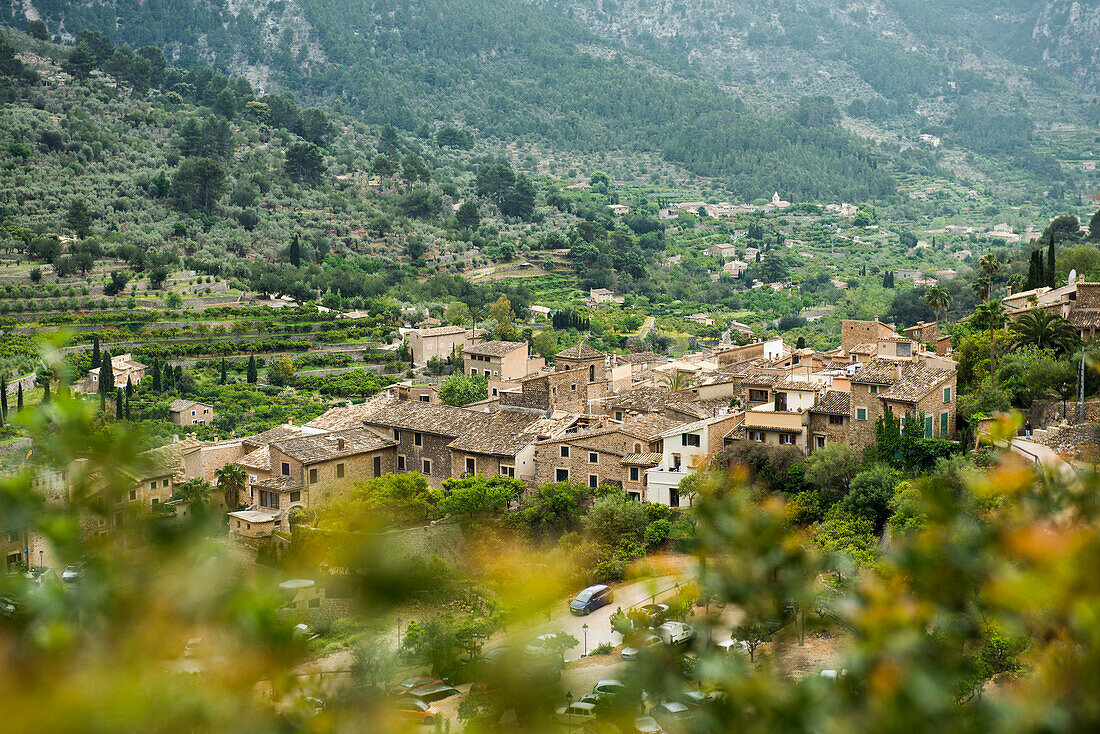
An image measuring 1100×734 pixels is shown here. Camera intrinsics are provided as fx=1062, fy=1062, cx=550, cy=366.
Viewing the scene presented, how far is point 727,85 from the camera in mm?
127312

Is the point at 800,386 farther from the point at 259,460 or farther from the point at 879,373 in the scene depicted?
the point at 259,460

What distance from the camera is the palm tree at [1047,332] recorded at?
2014 cm

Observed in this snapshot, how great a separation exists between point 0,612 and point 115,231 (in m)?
48.1

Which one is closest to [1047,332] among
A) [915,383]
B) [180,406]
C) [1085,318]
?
[1085,318]

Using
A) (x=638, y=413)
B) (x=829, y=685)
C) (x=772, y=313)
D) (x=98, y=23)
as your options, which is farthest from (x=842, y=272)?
(x=98, y=23)

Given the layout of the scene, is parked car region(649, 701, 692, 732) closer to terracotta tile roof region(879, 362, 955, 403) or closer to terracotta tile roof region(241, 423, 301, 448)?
terracotta tile roof region(879, 362, 955, 403)

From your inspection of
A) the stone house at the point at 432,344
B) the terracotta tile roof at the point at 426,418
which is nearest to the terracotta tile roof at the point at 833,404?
the terracotta tile roof at the point at 426,418

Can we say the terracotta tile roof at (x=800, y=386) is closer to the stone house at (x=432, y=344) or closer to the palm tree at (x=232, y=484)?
the palm tree at (x=232, y=484)

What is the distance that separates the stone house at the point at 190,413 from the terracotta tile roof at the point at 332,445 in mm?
7241

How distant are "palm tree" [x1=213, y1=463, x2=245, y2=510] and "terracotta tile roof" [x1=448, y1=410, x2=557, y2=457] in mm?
4657

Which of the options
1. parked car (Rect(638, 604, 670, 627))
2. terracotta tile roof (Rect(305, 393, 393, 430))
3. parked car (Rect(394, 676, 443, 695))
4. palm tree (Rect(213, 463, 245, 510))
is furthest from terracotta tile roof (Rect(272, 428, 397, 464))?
parked car (Rect(638, 604, 670, 627))

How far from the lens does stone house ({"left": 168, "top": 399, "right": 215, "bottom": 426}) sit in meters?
29.9

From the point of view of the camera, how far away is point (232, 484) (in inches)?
912

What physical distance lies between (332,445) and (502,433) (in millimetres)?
3768
